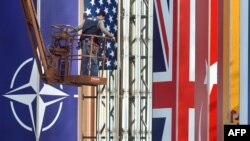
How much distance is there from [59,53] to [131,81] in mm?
9623

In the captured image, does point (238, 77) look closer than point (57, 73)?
No

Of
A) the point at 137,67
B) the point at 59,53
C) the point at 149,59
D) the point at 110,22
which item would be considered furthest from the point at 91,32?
the point at 137,67

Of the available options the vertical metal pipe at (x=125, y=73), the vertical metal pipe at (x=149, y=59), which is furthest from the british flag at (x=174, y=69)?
the vertical metal pipe at (x=125, y=73)

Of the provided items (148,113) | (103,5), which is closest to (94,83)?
(103,5)

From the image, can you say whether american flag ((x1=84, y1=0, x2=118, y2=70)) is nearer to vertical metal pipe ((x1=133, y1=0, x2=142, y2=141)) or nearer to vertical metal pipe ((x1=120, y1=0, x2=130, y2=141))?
vertical metal pipe ((x1=133, y1=0, x2=142, y2=141))

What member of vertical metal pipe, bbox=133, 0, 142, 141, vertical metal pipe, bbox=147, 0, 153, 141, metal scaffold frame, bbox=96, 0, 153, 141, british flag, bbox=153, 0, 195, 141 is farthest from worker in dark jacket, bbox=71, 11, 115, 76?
vertical metal pipe, bbox=133, 0, 142, 141

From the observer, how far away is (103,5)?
12953mm

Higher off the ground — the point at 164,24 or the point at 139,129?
the point at 164,24

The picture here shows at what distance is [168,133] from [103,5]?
15.2 feet

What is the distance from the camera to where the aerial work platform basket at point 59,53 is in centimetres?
1105

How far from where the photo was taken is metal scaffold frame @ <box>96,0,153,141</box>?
19875 mm

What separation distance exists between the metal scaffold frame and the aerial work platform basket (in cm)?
815

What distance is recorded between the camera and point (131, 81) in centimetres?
2083

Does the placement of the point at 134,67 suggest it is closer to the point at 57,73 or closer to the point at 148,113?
the point at 148,113
